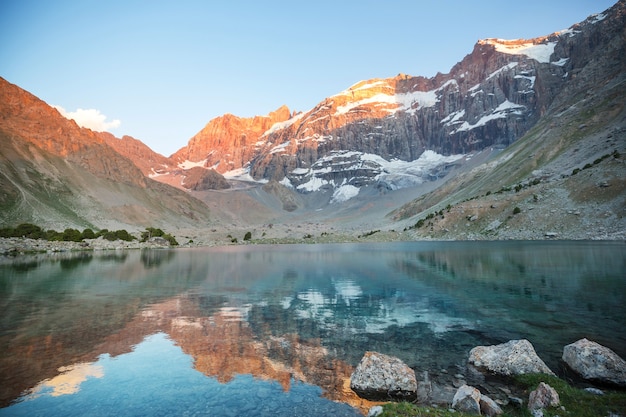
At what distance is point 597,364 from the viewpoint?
11664mm

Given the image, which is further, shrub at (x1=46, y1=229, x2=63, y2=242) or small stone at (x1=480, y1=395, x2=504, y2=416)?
shrub at (x1=46, y1=229, x2=63, y2=242)

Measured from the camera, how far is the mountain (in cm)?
10994

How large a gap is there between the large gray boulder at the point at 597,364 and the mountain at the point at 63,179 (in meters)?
118

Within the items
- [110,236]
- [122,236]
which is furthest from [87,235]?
[122,236]

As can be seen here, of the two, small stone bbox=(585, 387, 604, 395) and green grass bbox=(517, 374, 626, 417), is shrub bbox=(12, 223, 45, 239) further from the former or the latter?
small stone bbox=(585, 387, 604, 395)

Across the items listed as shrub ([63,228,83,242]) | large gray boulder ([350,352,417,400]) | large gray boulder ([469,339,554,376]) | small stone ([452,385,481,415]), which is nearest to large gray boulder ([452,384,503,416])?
small stone ([452,385,481,415])

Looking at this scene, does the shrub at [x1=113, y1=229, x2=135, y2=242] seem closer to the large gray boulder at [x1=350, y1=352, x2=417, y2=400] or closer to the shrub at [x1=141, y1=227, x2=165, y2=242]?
the shrub at [x1=141, y1=227, x2=165, y2=242]

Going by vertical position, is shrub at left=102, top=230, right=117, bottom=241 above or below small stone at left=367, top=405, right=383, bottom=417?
above

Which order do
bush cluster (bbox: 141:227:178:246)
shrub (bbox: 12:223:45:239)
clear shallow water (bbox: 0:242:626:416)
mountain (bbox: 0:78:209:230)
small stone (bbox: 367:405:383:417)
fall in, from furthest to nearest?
bush cluster (bbox: 141:227:178:246)
mountain (bbox: 0:78:209:230)
shrub (bbox: 12:223:45:239)
clear shallow water (bbox: 0:242:626:416)
small stone (bbox: 367:405:383:417)

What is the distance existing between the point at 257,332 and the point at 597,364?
1313 centimetres

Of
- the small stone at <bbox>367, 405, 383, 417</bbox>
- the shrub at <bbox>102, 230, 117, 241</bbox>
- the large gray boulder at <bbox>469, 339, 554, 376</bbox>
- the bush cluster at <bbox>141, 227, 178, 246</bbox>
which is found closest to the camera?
the small stone at <bbox>367, 405, 383, 417</bbox>

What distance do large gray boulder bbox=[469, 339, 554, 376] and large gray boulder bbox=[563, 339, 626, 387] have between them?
102 centimetres

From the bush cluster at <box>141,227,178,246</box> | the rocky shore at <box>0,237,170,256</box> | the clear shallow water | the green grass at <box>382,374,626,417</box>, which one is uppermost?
the bush cluster at <box>141,227,178,246</box>

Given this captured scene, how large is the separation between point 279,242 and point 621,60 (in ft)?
487
